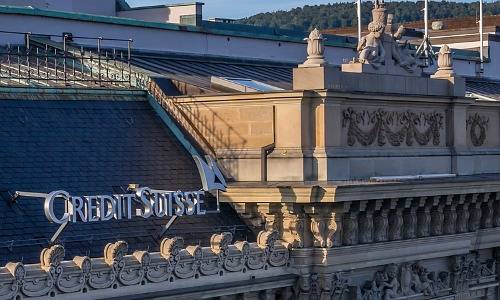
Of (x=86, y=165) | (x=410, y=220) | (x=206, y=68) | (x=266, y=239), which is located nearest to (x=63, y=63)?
(x=86, y=165)

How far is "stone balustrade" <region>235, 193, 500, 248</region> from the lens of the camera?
41.9 metres

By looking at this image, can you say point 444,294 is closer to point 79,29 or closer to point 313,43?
point 313,43

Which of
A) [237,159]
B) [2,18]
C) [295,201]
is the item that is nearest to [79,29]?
[2,18]

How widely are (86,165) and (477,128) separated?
57.5ft

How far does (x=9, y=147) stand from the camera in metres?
37.9

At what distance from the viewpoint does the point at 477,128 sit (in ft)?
171

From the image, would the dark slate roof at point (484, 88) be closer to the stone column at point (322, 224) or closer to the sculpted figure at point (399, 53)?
the sculpted figure at point (399, 53)

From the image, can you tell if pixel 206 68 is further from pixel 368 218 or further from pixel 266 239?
pixel 266 239

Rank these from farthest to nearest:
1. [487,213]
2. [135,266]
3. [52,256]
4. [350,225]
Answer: [487,213] → [350,225] → [135,266] → [52,256]

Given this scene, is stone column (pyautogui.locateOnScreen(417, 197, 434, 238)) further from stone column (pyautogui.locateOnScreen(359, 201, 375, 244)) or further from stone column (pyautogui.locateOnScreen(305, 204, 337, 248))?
stone column (pyautogui.locateOnScreen(305, 204, 337, 248))

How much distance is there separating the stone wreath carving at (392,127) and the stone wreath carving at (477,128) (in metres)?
2.47

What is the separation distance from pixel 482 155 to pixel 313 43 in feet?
36.8

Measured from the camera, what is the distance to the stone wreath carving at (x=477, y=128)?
51.6 m

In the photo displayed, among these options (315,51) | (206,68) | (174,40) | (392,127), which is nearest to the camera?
(315,51)
